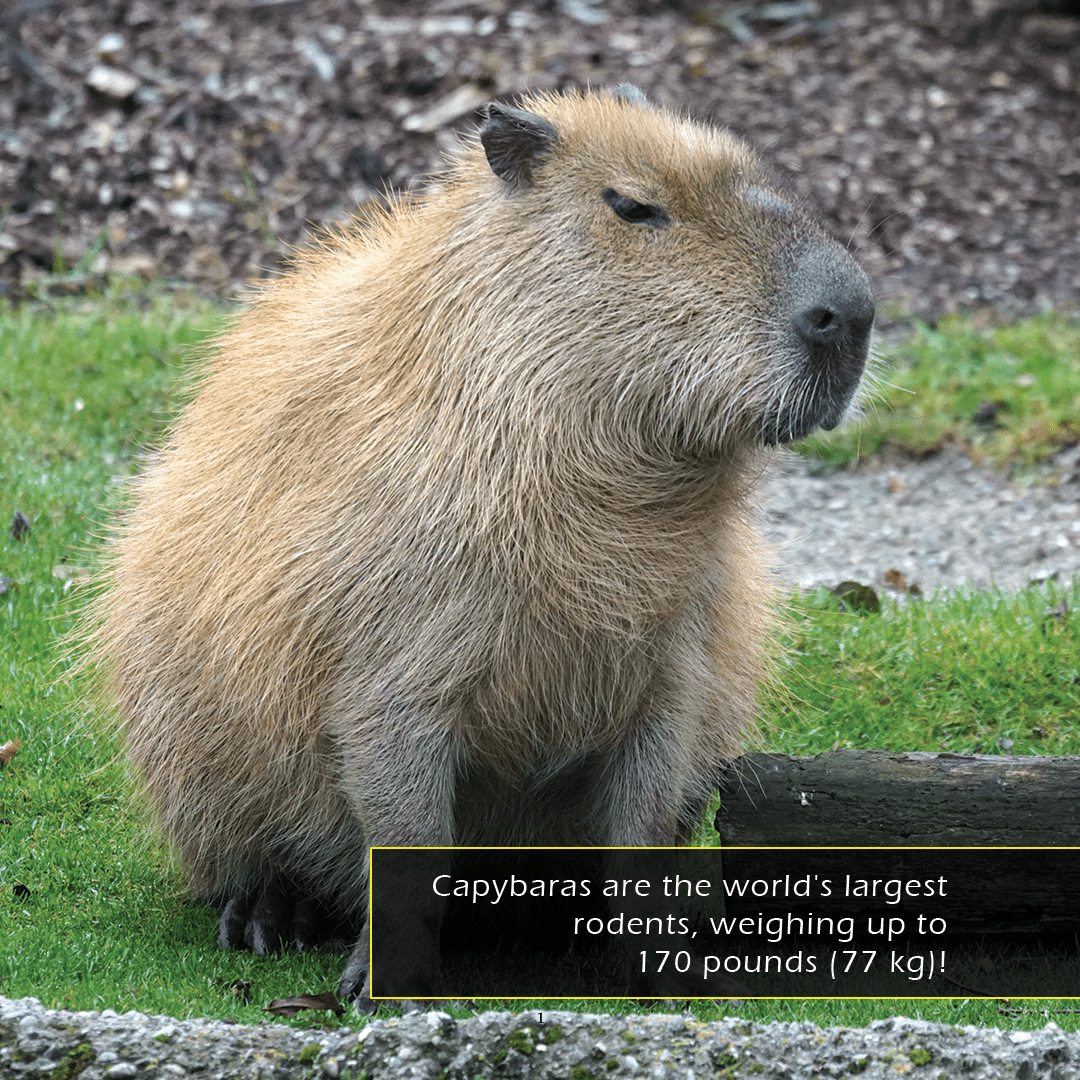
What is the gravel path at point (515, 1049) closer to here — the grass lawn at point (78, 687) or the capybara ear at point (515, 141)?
the grass lawn at point (78, 687)

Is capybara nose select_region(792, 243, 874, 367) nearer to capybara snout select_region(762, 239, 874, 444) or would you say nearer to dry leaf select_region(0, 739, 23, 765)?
capybara snout select_region(762, 239, 874, 444)

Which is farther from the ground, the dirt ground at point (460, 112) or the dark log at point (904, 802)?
the dirt ground at point (460, 112)

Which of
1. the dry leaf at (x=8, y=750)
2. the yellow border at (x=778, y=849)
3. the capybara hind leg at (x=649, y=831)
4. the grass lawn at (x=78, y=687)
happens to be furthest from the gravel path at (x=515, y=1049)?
the dry leaf at (x=8, y=750)

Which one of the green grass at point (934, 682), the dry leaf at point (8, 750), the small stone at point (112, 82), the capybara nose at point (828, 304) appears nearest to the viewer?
the capybara nose at point (828, 304)

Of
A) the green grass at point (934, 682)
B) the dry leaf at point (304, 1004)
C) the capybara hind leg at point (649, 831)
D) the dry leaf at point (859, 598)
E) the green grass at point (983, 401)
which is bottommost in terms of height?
the dry leaf at point (304, 1004)

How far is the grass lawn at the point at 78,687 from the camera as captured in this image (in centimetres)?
345

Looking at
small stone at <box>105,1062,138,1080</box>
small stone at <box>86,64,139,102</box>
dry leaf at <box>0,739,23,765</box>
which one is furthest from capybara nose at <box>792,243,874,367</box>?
small stone at <box>86,64,139,102</box>

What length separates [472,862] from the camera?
382 centimetres

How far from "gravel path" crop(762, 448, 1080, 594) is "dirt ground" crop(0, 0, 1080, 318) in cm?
209

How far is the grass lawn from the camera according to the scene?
3.45 meters

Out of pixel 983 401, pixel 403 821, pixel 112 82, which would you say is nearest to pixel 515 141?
pixel 403 821

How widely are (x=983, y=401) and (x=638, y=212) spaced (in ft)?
17.0

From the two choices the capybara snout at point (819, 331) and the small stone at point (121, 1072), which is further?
the capybara snout at point (819, 331)

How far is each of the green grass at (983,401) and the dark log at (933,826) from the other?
3.74 meters
